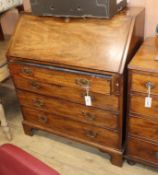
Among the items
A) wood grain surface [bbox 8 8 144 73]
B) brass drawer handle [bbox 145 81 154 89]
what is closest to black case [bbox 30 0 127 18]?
wood grain surface [bbox 8 8 144 73]

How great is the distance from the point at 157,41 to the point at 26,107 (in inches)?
41.5

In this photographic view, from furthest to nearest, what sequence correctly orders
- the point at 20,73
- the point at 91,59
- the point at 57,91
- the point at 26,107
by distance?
the point at 26,107, the point at 20,73, the point at 57,91, the point at 91,59

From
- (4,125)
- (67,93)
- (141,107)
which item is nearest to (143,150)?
(141,107)

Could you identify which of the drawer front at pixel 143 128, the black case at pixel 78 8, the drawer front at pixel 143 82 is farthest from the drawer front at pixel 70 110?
the black case at pixel 78 8

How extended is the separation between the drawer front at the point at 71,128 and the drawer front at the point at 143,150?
101 millimetres

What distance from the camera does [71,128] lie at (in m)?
1.74

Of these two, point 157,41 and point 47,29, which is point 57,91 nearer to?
point 47,29

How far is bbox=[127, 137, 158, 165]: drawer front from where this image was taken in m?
1.49

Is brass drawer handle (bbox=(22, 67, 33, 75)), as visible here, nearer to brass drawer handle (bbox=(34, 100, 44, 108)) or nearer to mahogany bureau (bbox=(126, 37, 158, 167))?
brass drawer handle (bbox=(34, 100, 44, 108))

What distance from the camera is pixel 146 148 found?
1504 millimetres

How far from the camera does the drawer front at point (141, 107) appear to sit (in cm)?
132

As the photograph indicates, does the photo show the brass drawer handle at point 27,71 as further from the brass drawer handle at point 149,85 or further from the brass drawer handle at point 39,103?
the brass drawer handle at point 149,85

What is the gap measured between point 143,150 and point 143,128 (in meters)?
0.18

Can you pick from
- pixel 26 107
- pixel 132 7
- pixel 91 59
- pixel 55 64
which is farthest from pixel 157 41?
pixel 26 107
